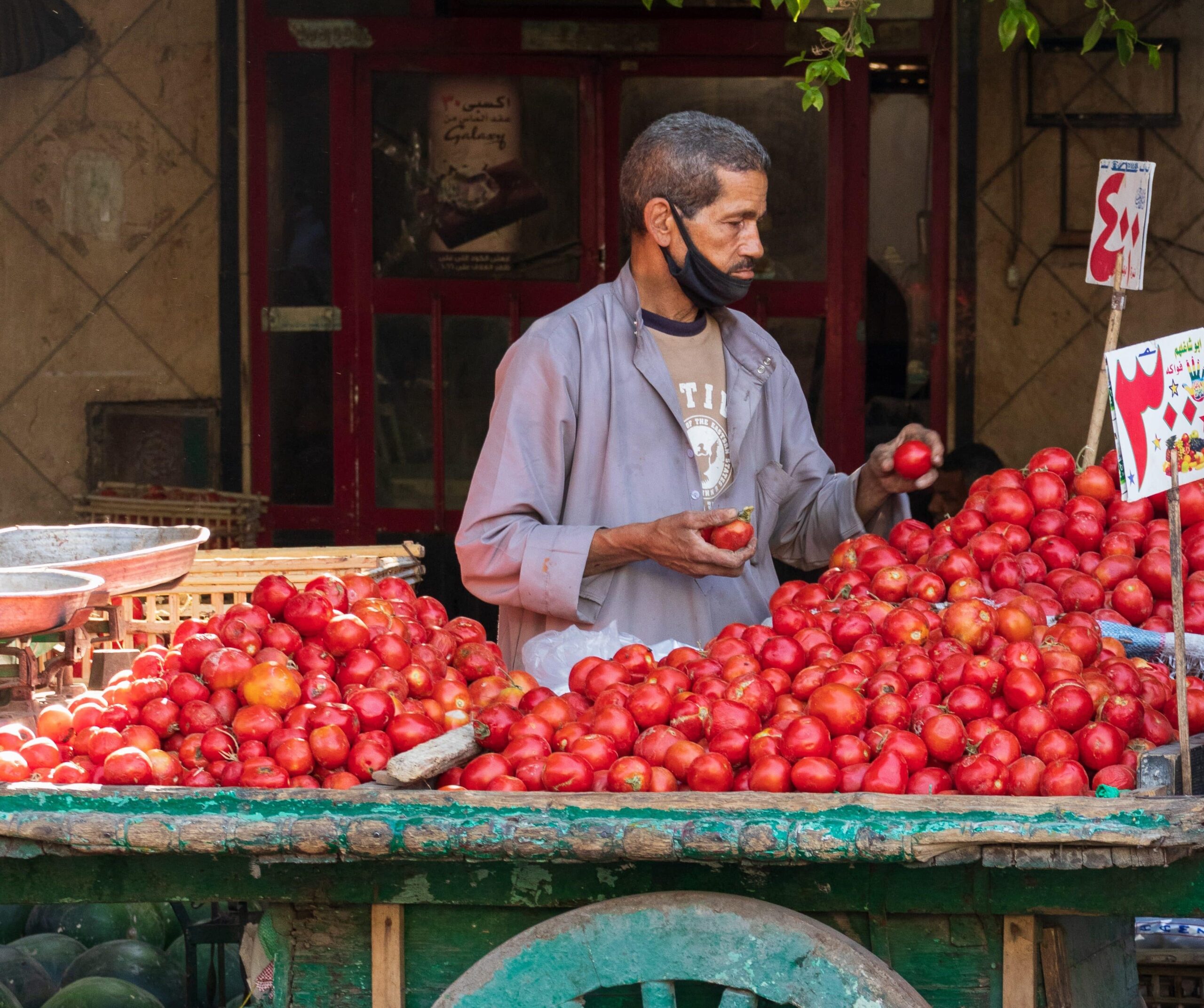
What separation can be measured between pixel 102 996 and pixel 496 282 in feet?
12.6

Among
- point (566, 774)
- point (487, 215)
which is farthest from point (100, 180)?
point (566, 774)

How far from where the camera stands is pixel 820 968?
1741mm

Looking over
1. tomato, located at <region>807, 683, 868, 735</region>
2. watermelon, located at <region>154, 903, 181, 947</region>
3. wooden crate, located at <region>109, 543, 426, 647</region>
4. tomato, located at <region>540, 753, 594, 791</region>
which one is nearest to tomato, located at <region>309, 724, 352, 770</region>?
tomato, located at <region>540, 753, 594, 791</region>

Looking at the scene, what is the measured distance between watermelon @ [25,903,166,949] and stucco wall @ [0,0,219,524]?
3.07 m

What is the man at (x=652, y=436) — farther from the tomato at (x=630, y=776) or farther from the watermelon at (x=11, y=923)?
the watermelon at (x=11, y=923)

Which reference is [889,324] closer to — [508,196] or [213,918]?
[508,196]

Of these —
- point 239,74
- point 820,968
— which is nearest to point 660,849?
point 820,968

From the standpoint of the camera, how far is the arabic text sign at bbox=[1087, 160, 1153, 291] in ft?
10.4

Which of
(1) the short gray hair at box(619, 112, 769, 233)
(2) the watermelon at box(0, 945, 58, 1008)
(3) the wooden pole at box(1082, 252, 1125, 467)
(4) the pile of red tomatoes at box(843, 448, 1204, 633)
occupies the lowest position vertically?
(2) the watermelon at box(0, 945, 58, 1008)

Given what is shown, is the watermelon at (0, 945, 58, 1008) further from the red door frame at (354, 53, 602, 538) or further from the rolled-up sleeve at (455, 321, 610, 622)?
the red door frame at (354, 53, 602, 538)

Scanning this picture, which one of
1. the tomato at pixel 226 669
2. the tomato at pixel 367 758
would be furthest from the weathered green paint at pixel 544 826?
the tomato at pixel 226 669

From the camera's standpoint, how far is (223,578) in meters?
4.14

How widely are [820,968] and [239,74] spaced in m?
5.29

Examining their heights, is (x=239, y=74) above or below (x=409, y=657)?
above
